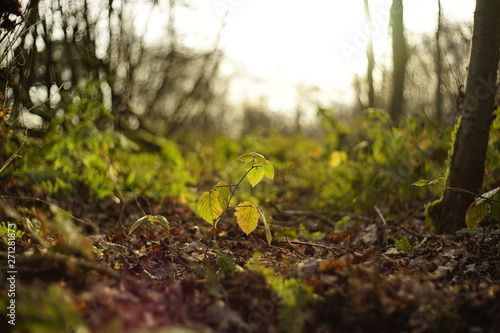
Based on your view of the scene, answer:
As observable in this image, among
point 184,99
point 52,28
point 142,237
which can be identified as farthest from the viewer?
point 184,99

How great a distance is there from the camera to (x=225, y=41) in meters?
10.4

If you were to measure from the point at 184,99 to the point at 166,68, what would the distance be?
107 cm

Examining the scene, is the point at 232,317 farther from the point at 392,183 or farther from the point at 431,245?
the point at 392,183

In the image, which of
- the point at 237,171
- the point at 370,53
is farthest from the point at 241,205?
the point at 370,53

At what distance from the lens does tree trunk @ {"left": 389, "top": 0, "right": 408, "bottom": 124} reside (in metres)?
6.45

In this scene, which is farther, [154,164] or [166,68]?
[166,68]

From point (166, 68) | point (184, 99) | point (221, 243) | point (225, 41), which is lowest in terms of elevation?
point (221, 243)

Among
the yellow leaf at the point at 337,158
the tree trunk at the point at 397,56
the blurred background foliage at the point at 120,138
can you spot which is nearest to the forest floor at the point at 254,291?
the blurred background foliage at the point at 120,138

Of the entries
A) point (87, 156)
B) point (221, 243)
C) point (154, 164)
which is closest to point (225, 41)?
point (154, 164)

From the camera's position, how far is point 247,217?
9.23ft

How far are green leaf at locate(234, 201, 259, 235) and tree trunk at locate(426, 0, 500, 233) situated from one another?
1624mm

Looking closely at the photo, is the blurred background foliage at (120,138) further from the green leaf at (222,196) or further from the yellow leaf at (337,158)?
the green leaf at (222,196)

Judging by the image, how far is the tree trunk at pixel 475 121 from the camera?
3254 mm

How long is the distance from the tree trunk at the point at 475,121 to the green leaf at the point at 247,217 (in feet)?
5.33
